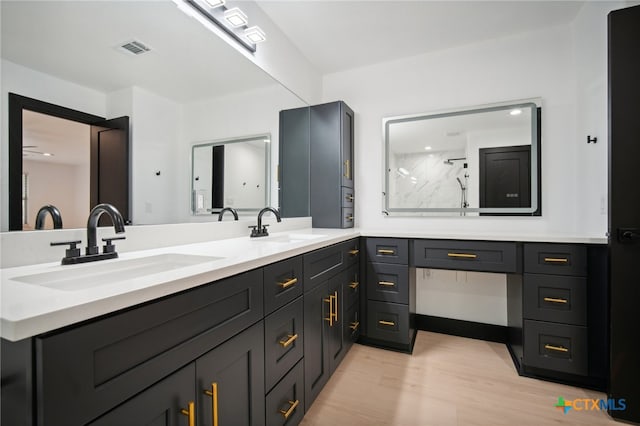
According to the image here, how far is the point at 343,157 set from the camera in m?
2.64

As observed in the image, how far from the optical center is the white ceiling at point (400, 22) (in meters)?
2.02

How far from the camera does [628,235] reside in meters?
1.45

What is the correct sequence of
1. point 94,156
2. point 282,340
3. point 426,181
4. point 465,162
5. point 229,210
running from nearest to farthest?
point 94,156
point 282,340
point 229,210
point 465,162
point 426,181

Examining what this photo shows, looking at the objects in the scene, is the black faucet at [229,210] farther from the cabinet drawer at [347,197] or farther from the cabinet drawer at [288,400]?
the cabinet drawer at [347,197]

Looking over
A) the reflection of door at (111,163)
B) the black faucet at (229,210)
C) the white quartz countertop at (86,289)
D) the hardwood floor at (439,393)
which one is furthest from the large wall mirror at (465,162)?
the reflection of door at (111,163)

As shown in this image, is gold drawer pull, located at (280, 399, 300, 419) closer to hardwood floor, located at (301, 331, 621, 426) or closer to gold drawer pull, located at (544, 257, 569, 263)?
hardwood floor, located at (301, 331, 621, 426)

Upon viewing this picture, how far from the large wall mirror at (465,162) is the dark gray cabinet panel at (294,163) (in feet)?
2.45

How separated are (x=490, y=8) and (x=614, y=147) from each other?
128 centimetres

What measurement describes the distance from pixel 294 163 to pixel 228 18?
1.15 m

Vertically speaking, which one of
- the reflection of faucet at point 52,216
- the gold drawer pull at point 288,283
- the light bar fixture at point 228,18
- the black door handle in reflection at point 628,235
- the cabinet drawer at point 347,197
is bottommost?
the gold drawer pull at point 288,283

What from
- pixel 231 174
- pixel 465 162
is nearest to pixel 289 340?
pixel 231 174

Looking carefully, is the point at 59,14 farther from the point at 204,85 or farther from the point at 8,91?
the point at 204,85

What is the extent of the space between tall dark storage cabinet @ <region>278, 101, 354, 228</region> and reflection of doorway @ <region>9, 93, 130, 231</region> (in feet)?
4.64

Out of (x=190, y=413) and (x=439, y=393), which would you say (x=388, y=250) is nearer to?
(x=439, y=393)
